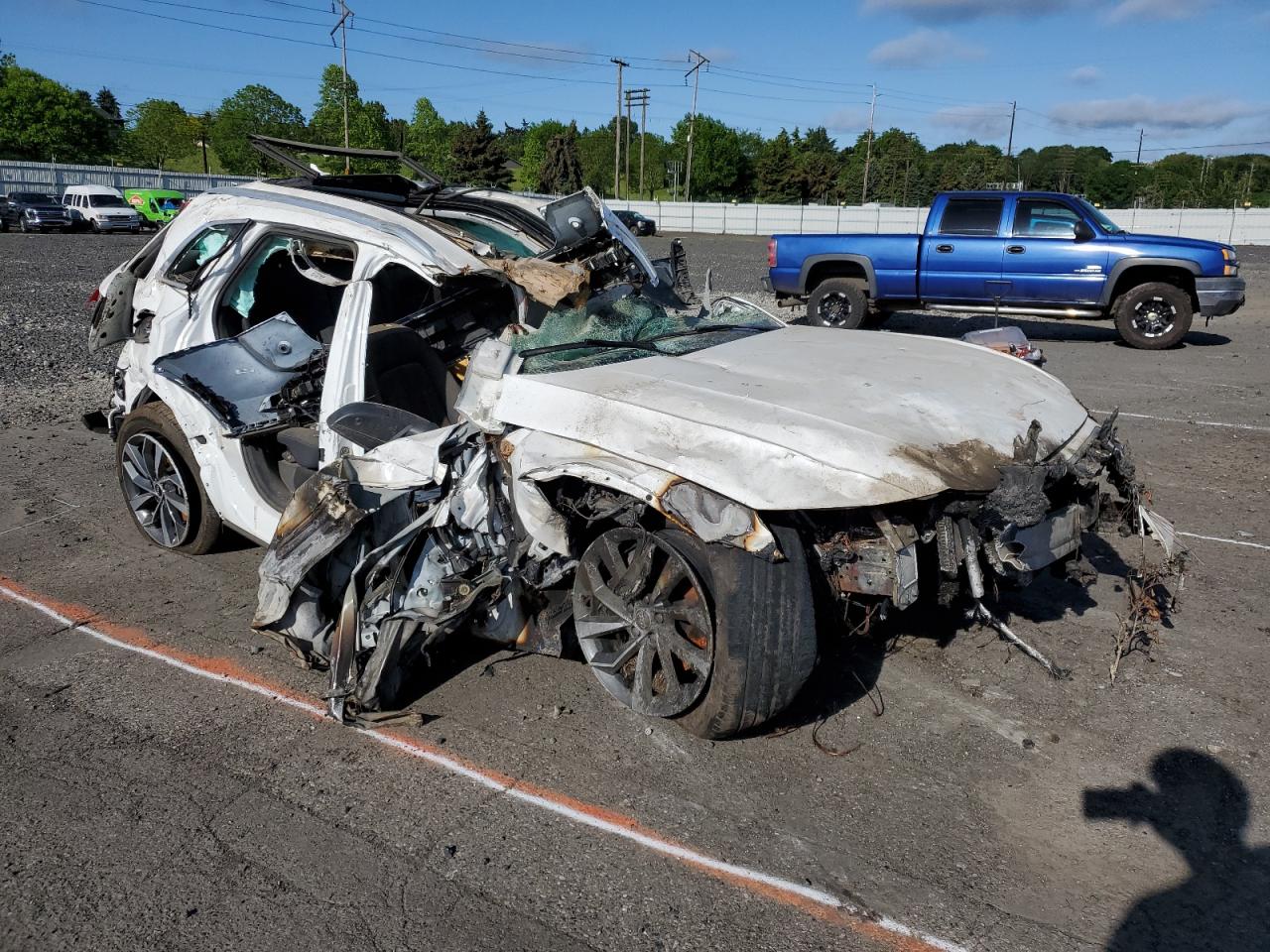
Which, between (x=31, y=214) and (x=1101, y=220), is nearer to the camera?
(x=1101, y=220)

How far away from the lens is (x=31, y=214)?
33.5 metres

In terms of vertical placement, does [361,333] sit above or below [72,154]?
below

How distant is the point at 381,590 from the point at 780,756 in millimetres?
1603

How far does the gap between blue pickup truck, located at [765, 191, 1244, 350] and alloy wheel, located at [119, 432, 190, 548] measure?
34.1ft

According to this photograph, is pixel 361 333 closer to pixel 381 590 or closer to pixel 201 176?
pixel 381 590

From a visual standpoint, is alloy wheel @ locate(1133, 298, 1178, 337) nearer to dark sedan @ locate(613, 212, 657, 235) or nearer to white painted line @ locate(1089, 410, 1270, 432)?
white painted line @ locate(1089, 410, 1270, 432)

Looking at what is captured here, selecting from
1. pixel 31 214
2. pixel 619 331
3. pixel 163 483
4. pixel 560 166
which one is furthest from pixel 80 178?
pixel 619 331

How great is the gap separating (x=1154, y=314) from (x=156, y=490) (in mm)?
12310

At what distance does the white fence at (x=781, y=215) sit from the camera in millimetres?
39625

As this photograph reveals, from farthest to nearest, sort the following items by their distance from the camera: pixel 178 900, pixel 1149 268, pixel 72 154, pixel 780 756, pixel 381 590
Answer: pixel 72 154
pixel 1149 268
pixel 381 590
pixel 780 756
pixel 178 900

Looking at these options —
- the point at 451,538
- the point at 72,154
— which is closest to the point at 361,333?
the point at 451,538

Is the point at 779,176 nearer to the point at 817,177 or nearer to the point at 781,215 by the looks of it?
Result: the point at 817,177

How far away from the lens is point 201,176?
4953 cm

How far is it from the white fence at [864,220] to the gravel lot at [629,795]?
31397 millimetres
